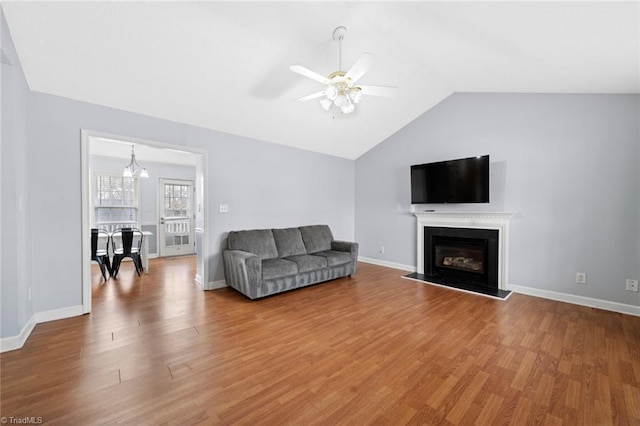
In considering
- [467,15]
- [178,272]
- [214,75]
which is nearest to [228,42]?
[214,75]

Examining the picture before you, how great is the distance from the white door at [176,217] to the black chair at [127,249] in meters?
1.73

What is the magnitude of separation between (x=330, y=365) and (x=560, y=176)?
3832mm

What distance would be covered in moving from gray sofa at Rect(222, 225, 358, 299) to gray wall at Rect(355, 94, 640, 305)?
7.03 ft

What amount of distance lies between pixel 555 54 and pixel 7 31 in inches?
193

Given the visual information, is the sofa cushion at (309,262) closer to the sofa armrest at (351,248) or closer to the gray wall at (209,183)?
the sofa armrest at (351,248)

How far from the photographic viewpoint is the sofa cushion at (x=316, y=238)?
4.74 m

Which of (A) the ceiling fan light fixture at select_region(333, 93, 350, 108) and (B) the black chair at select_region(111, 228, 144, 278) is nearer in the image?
(A) the ceiling fan light fixture at select_region(333, 93, 350, 108)

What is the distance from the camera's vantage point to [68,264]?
2924 mm

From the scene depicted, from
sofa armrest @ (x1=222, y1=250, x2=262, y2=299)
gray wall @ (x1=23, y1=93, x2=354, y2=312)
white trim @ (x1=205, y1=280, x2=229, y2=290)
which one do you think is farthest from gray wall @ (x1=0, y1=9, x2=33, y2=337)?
sofa armrest @ (x1=222, y1=250, x2=262, y2=299)

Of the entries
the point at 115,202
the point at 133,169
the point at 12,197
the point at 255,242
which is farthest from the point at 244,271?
the point at 115,202

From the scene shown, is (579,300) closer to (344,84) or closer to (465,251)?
(465,251)

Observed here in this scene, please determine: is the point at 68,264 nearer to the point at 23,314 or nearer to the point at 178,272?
the point at 23,314

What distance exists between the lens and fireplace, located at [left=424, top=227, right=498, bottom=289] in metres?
4.02

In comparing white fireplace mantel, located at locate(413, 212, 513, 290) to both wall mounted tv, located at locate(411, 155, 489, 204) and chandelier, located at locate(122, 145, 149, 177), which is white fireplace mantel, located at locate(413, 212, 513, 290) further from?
chandelier, located at locate(122, 145, 149, 177)
